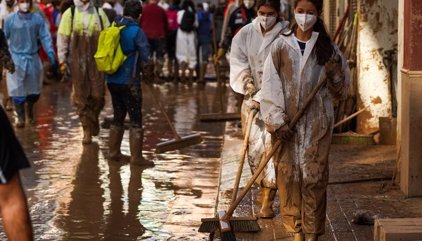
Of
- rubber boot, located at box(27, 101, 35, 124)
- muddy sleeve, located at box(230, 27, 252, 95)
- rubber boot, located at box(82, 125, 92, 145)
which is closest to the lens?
muddy sleeve, located at box(230, 27, 252, 95)

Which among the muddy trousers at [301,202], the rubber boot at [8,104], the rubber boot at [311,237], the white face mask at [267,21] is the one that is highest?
the white face mask at [267,21]

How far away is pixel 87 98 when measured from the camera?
49.3 ft

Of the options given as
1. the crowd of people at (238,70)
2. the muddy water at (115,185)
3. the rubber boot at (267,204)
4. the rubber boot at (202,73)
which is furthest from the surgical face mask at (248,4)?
the rubber boot at (267,204)

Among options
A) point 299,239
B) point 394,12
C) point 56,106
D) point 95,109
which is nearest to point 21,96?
point 95,109

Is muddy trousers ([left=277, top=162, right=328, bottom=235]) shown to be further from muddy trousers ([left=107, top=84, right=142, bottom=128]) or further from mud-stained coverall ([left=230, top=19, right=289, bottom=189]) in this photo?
muddy trousers ([left=107, top=84, right=142, bottom=128])

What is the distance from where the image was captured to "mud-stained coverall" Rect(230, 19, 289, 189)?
9758 millimetres

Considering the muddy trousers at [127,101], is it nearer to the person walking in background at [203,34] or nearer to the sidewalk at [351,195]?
the sidewalk at [351,195]

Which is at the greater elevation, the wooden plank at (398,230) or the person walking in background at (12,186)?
the person walking in background at (12,186)

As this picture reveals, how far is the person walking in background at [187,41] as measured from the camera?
2558cm

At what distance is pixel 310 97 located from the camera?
7965 millimetres

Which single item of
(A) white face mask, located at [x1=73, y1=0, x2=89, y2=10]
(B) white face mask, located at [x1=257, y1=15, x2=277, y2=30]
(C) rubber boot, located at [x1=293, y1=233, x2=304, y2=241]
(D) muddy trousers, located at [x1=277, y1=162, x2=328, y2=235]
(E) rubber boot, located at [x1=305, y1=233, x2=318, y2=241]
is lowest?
(C) rubber boot, located at [x1=293, y1=233, x2=304, y2=241]

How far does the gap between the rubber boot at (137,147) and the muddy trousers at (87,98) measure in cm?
183

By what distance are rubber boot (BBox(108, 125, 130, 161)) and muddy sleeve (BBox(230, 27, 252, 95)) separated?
3.66m

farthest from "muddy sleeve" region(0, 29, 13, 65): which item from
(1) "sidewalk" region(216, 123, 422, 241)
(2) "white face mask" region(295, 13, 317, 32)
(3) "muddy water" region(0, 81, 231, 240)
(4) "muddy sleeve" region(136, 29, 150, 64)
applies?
(2) "white face mask" region(295, 13, 317, 32)
